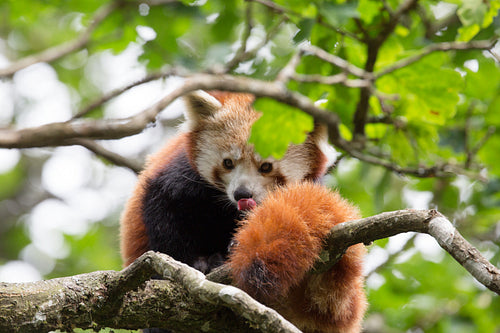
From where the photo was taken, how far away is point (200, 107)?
455cm

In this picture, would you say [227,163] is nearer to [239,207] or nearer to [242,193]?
[242,193]

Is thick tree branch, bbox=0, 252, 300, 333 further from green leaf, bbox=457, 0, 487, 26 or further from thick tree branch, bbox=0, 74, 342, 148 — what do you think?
green leaf, bbox=457, 0, 487, 26

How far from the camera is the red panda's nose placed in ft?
12.9

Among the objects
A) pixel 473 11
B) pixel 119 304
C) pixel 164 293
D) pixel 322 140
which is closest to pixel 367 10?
pixel 473 11

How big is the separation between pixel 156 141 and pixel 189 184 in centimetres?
466

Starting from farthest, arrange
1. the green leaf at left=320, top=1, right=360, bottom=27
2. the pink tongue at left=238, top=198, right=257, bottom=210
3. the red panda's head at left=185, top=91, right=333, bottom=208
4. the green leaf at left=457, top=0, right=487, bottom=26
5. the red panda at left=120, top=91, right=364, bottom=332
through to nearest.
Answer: the red panda's head at left=185, top=91, right=333, bottom=208 → the pink tongue at left=238, top=198, right=257, bottom=210 → the green leaf at left=457, top=0, right=487, bottom=26 → the green leaf at left=320, top=1, right=360, bottom=27 → the red panda at left=120, top=91, right=364, bottom=332

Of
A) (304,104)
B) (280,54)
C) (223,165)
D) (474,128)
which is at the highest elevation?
(474,128)

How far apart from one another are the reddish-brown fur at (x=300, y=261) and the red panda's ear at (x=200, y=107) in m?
1.76

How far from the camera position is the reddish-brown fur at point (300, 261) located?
2529 mm

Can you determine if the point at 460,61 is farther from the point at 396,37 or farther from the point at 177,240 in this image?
the point at 177,240

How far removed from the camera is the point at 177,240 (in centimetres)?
391

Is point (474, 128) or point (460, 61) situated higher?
point (460, 61)

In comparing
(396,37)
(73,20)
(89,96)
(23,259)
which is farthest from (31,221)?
(396,37)

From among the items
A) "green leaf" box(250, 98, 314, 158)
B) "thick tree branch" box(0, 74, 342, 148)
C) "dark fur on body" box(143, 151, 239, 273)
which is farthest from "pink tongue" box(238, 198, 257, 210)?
"thick tree branch" box(0, 74, 342, 148)
